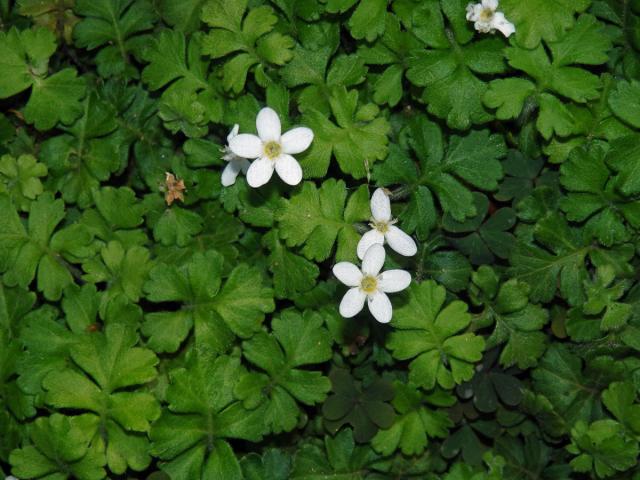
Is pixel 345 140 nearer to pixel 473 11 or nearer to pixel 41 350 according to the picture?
pixel 473 11

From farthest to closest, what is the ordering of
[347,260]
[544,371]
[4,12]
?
[4,12] < [544,371] < [347,260]

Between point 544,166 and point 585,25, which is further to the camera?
point 544,166

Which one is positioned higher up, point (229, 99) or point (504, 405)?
point (229, 99)

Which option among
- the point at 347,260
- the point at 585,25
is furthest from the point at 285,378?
the point at 585,25

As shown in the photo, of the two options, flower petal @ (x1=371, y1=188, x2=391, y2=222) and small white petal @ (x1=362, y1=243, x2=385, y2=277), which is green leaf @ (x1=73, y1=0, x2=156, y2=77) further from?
small white petal @ (x1=362, y1=243, x2=385, y2=277)

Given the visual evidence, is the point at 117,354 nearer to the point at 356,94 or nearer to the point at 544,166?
the point at 356,94

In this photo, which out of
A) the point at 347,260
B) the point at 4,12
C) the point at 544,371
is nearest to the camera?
the point at 347,260

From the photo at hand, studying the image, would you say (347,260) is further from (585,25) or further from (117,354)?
(585,25)

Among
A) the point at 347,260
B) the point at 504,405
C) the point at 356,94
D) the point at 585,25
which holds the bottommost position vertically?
the point at 504,405
